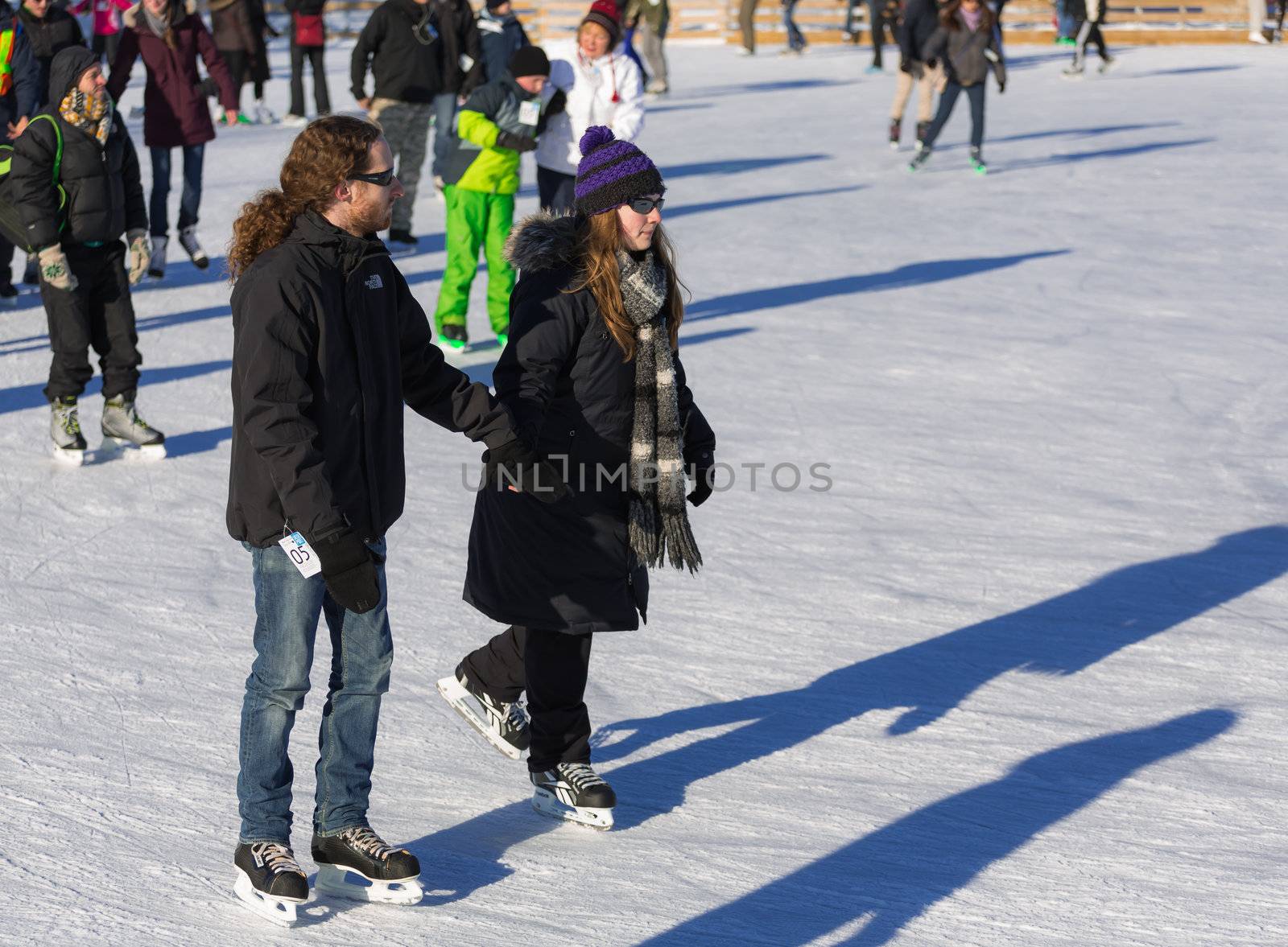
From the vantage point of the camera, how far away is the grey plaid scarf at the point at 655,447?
370cm

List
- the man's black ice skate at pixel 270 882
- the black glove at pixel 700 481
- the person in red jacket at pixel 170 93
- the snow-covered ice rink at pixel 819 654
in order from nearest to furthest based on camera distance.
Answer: the man's black ice skate at pixel 270 882 < the snow-covered ice rink at pixel 819 654 < the black glove at pixel 700 481 < the person in red jacket at pixel 170 93

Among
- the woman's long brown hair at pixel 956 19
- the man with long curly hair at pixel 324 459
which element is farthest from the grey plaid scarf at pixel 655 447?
the woman's long brown hair at pixel 956 19

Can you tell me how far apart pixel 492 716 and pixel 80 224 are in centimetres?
307

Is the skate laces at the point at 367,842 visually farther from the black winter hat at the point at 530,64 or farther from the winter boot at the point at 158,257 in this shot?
the winter boot at the point at 158,257

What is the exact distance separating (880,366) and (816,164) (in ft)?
22.4

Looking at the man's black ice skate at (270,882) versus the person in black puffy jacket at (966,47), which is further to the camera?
the person in black puffy jacket at (966,47)

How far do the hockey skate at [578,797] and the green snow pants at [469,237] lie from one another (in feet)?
14.7

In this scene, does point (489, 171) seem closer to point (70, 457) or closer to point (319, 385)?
point (70, 457)

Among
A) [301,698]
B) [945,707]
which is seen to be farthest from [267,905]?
[945,707]

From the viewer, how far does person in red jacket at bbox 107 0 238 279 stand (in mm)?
9516

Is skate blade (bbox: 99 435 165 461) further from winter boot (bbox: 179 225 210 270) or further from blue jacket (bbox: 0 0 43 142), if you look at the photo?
winter boot (bbox: 179 225 210 270)

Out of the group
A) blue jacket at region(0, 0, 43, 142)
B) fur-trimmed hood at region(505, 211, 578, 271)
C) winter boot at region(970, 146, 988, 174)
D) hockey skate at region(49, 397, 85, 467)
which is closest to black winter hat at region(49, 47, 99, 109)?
hockey skate at region(49, 397, 85, 467)

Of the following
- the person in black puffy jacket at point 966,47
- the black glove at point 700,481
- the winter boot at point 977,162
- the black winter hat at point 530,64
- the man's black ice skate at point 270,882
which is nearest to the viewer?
the man's black ice skate at point 270,882

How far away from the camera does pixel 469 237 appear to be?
26.2ft
